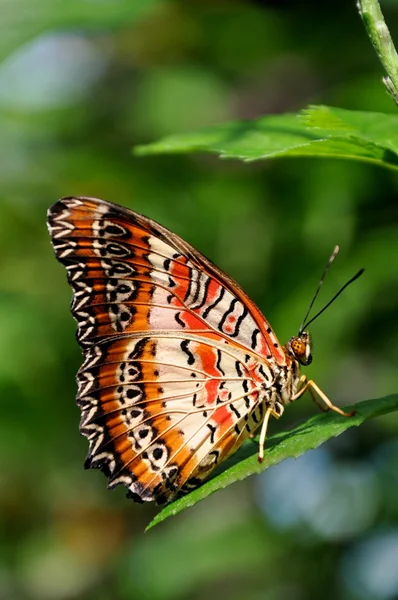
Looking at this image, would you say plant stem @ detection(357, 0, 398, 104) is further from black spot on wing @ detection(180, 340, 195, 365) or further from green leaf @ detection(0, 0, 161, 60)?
green leaf @ detection(0, 0, 161, 60)

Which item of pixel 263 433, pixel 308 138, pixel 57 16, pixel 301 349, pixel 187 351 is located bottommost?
pixel 263 433

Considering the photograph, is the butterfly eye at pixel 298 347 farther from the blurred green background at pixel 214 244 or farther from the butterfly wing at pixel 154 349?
the blurred green background at pixel 214 244

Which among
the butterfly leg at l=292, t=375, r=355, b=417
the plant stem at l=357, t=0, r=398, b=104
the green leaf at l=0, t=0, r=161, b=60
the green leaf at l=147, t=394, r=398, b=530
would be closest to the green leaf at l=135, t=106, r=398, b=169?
the plant stem at l=357, t=0, r=398, b=104

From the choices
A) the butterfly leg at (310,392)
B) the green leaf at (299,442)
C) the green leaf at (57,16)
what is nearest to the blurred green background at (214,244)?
the green leaf at (57,16)

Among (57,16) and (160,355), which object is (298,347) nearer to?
(160,355)

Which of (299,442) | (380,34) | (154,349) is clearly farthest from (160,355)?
(380,34)

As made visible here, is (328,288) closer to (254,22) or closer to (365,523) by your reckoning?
(365,523)
